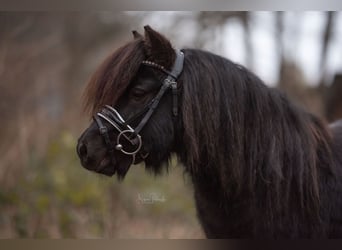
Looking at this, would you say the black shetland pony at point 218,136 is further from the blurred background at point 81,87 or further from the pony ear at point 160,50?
the blurred background at point 81,87

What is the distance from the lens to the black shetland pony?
1.91 m

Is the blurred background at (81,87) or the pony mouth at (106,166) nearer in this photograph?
the pony mouth at (106,166)

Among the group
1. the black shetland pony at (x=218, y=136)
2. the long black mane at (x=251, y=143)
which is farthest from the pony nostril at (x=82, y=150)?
the long black mane at (x=251, y=143)

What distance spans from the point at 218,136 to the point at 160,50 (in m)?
0.40

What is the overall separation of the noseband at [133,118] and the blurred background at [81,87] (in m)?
1.02

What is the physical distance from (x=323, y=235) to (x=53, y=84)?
2226 mm

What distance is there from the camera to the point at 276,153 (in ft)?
6.33

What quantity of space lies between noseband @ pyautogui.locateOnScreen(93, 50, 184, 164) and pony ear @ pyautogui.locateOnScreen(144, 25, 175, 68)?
0.02m

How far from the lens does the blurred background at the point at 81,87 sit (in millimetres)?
3043

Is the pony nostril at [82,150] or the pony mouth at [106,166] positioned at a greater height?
the pony nostril at [82,150]

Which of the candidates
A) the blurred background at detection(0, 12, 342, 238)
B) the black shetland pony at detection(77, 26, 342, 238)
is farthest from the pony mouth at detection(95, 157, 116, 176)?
the blurred background at detection(0, 12, 342, 238)

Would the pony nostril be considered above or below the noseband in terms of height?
below

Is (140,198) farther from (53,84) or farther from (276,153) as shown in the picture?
(276,153)

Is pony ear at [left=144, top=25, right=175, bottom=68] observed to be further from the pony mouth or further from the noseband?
the pony mouth
